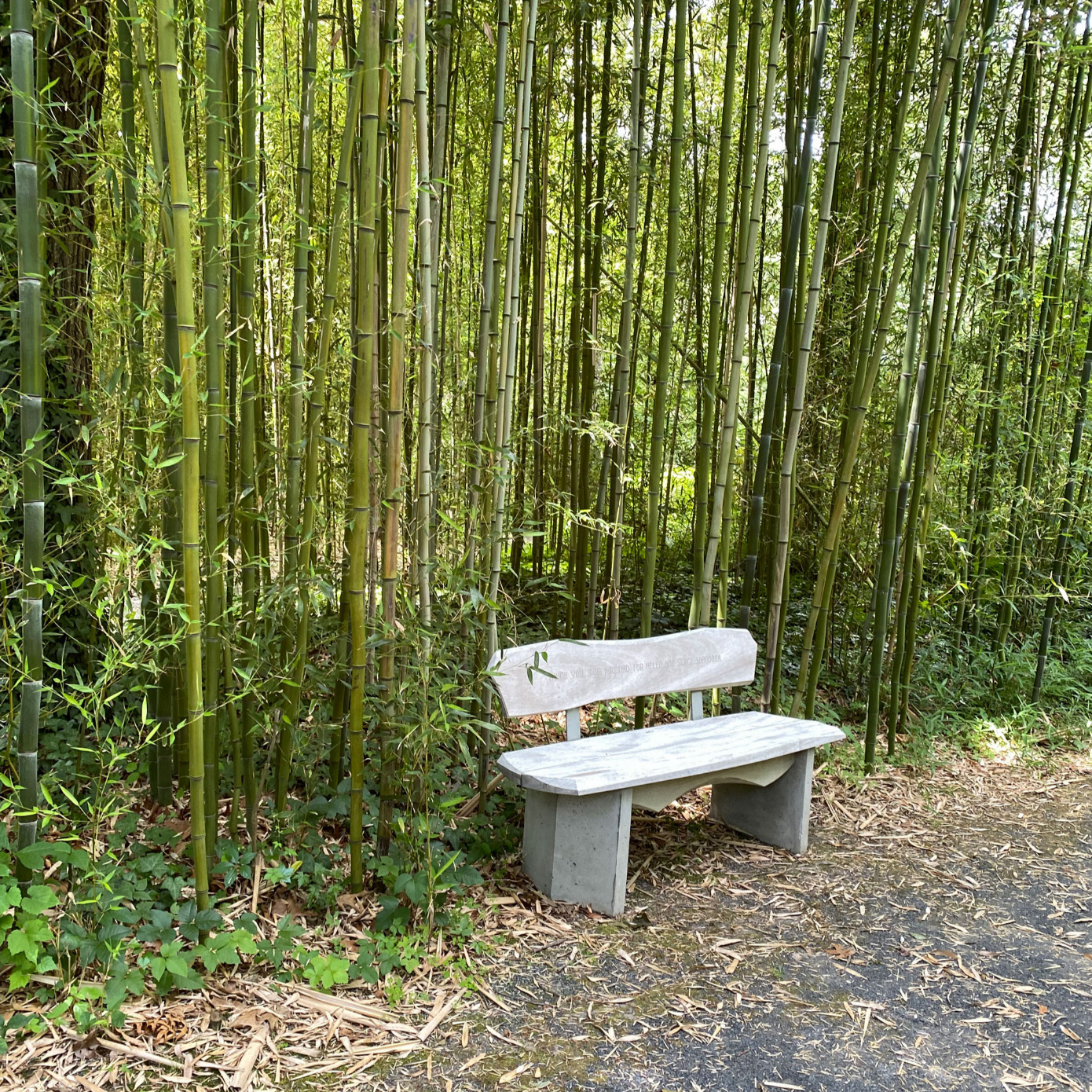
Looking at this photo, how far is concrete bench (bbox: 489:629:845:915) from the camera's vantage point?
2078 mm

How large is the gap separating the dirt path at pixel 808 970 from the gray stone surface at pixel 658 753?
309 millimetres

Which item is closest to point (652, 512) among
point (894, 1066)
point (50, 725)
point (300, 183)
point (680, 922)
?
point (680, 922)

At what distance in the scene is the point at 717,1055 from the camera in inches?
64.2

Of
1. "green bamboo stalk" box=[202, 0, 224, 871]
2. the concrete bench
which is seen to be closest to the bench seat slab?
the concrete bench

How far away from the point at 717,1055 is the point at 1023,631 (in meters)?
3.30

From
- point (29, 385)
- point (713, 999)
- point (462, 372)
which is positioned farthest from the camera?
point (462, 372)

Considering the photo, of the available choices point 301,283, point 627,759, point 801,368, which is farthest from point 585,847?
point 801,368

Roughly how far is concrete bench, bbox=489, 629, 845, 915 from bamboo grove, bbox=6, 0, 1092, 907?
0.16 metres

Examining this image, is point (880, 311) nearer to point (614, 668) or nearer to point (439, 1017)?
point (614, 668)

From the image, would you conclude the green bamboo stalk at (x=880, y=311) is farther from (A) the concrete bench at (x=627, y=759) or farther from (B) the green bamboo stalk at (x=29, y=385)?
(B) the green bamboo stalk at (x=29, y=385)

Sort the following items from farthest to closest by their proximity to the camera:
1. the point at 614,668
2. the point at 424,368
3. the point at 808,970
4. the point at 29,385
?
the point at 614,668
the point at 424,368
the point at 808,970
the point at 29,385

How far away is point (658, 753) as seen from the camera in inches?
89.1

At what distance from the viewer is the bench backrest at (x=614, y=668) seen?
2195 mm

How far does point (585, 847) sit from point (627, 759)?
228 millimetres
